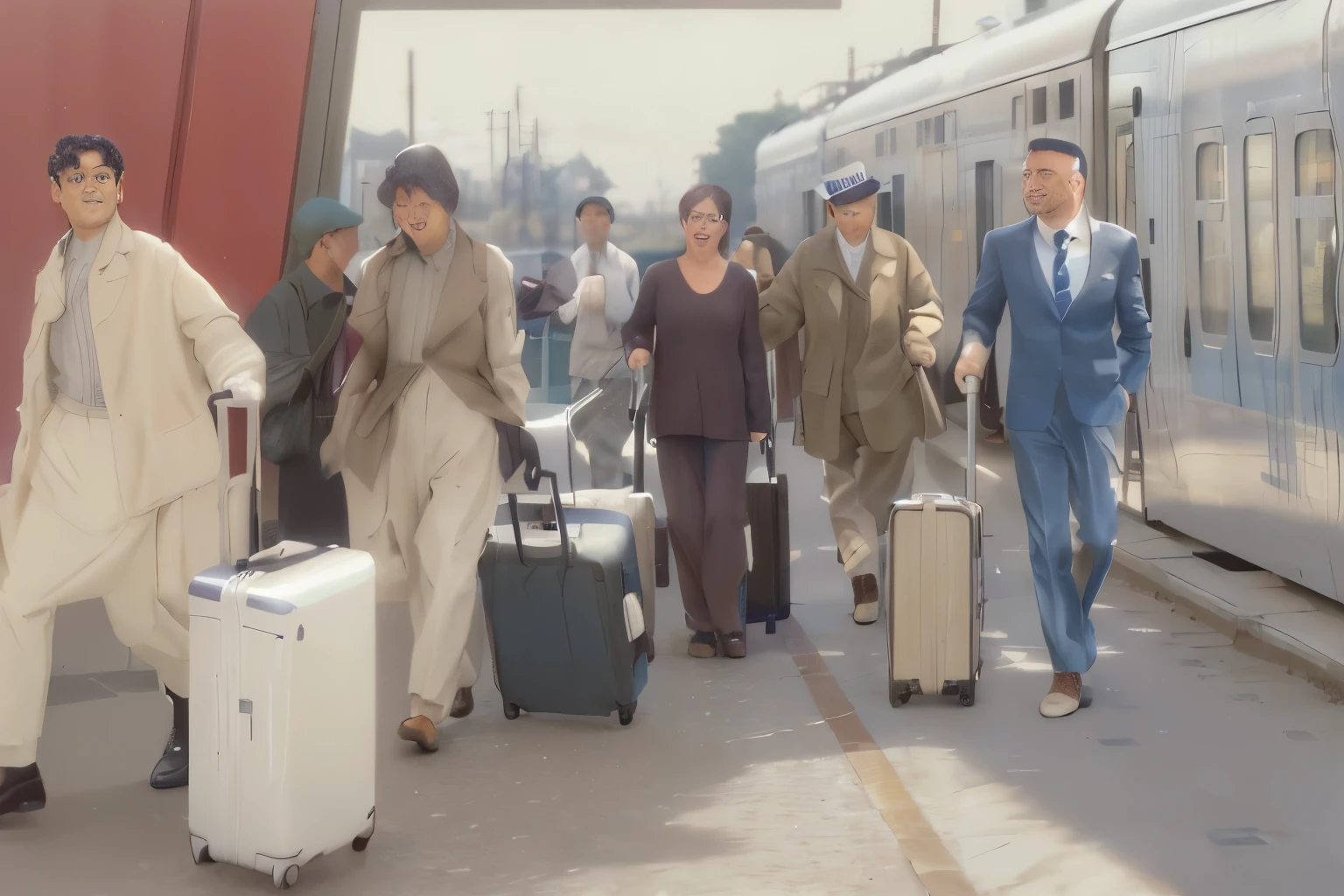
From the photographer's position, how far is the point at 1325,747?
16.3 ft

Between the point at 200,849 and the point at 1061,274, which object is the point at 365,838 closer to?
the point at 200,849

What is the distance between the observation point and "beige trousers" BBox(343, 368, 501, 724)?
4.93m

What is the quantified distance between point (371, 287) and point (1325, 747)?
321 centimetres

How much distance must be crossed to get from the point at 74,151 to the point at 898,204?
1021cm

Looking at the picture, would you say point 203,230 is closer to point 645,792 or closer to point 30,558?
point 30,558

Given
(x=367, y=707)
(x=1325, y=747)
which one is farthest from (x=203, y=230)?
(x=1325, y=747)

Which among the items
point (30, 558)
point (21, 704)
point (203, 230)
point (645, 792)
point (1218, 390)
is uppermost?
point (203, 230)

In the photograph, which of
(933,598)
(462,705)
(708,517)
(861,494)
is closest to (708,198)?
(708,517)

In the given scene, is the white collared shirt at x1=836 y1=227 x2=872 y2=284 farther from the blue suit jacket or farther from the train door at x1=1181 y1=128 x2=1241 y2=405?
the train door at x1=1181 y1=128 x2=1241 y2=405

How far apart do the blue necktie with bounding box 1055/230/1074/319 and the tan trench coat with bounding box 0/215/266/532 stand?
2.52 meters

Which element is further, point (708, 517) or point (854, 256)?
point (854, 256)

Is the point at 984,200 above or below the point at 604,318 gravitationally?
above

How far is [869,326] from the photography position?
652 cm

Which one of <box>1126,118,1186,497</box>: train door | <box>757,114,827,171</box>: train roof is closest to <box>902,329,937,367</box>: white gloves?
<box>1126,118,1186,497</box>: train door
